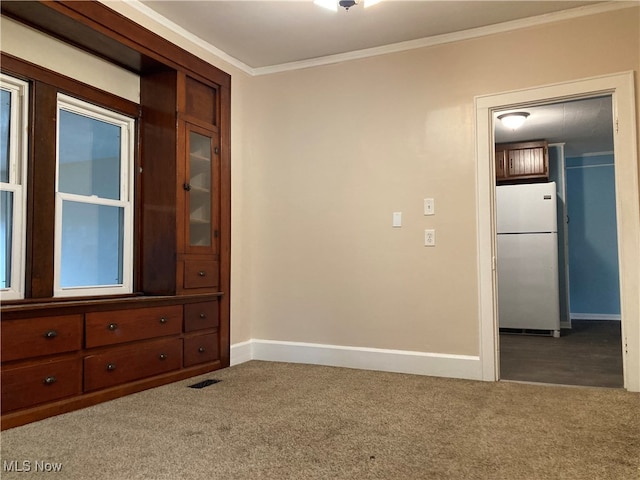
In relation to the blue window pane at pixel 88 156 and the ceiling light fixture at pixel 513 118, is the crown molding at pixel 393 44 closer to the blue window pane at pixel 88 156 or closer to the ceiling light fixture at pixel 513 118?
the blue window pane at pixel 88 156

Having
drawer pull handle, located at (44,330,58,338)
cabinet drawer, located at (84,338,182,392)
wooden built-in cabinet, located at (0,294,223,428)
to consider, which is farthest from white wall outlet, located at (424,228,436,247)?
drawer pull handle, located at (44,330,58,338)

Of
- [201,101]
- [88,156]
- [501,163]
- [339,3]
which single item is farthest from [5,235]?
[501,163]

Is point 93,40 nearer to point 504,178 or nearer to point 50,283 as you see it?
point 50,283

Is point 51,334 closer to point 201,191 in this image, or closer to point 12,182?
point 12,182

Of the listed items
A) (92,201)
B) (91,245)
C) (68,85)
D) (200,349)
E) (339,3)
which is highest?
(339,3)

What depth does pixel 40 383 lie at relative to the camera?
2434 millimetres

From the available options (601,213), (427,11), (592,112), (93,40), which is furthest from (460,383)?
(601,213)

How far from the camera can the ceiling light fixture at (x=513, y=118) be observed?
197 inches

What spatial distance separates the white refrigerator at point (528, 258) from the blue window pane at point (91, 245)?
433cm

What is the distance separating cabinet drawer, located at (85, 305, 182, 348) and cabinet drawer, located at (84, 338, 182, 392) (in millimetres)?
65

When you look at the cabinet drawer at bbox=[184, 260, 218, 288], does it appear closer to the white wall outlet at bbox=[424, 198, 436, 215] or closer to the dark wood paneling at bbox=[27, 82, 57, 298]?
the dark wood paneling at bbox=[27, 82, 57, 298]

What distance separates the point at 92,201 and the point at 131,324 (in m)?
0.87

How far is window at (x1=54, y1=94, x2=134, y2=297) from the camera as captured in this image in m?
3.00

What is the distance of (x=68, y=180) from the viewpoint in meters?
3.04
